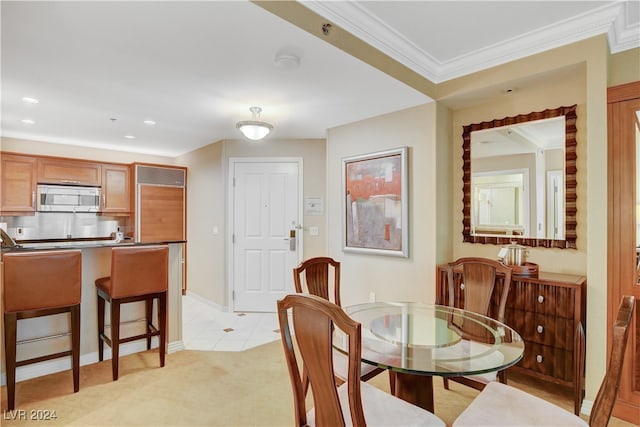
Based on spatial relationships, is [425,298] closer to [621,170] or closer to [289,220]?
[621,170]

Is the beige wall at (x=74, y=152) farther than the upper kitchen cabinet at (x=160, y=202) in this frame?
No

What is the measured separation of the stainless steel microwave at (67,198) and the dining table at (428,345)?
15.2ft

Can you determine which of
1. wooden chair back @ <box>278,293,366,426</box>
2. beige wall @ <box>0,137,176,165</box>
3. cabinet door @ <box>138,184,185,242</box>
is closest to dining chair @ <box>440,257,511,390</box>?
wooden chair back @ <box>278,293,366,426</box>

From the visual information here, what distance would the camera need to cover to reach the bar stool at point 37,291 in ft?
7.06

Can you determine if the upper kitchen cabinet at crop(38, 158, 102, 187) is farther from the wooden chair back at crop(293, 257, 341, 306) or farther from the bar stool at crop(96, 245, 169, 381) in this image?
the wooden chair back at crop(293, 257, 341, 306)

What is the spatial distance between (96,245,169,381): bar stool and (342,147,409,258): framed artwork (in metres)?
1.95

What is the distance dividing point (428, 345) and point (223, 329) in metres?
2.78

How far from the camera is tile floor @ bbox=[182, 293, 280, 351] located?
131 inches

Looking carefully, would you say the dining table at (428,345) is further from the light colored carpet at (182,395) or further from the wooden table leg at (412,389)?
the light colored carpet at (182,395)

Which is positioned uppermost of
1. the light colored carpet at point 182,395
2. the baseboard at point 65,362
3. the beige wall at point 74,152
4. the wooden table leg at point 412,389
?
the beige wall at point 74,152

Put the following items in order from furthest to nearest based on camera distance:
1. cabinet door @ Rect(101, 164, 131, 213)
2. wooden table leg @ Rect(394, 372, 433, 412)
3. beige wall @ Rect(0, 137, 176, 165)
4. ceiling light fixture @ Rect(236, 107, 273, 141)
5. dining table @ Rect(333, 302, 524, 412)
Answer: cabinet door @ Rect(101, 164, 131, 213) → beige wall @ Rect(0, 137, 176, 165) → ceiling light fixture @ Rect(236, 107, 273, 141) → wooden table leg @ Rect(394, 372, 433, 412) → dining table @ Rect(333, 302, 524, 412)

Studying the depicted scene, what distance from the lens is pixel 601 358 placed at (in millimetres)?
2111

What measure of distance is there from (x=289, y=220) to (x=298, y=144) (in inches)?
42.2

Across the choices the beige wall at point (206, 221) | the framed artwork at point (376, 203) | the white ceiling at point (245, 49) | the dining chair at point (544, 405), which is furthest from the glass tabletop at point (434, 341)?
the beige wall at point (206, 221)
